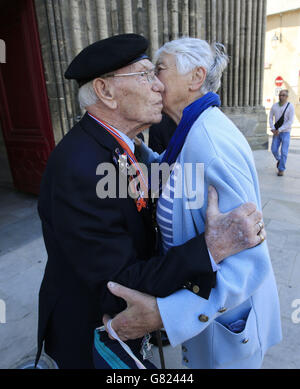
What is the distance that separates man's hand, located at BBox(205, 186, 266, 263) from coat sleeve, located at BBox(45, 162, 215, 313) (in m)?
0.04

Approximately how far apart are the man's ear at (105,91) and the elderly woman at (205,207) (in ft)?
1.03

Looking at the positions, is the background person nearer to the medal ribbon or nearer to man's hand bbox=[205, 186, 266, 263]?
the medal ribbon

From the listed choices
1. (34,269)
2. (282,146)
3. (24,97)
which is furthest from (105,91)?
(282,146)

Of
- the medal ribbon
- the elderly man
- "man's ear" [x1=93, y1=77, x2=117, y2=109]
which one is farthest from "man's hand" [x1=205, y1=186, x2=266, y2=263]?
"man's ear" [x1=93, y1=77, x2=117, y2=109]

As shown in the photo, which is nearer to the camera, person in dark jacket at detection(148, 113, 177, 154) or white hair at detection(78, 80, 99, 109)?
white hair at detection(78, 80, 99, 109)

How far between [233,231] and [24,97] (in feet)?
15.7

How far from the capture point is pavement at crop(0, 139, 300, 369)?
2.11m

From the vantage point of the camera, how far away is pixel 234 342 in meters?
1.18

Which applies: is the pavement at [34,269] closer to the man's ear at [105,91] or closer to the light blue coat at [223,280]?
the light blue coat at [223,280]

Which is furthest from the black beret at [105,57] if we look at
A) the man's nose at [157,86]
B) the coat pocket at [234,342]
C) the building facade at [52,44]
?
the building facade at [52,44]

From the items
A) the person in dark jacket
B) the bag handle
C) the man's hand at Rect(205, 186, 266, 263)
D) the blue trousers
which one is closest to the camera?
the man's hand at Rect(205, 186, 266, 263)

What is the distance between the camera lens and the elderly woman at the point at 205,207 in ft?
3.29

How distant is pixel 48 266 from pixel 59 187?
1.72 ft

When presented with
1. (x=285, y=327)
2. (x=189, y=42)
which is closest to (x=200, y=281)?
(x=189, y=42)
